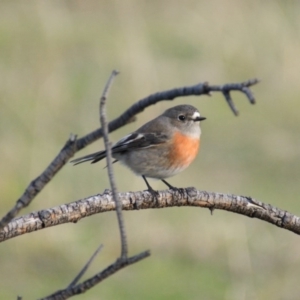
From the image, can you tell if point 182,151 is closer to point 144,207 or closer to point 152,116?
point 144,207

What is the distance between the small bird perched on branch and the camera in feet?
17.8

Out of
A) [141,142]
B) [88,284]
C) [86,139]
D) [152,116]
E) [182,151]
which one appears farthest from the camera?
[152,116]

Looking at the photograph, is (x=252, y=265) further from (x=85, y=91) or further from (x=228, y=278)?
(x=85, y=91)

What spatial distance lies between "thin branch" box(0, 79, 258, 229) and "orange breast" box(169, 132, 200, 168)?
2547mm

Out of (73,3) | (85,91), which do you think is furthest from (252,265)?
(73,3)

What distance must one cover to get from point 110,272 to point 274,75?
35.5 feet

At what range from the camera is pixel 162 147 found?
Answer: 18.2 ft

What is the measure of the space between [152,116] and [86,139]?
6623 mm

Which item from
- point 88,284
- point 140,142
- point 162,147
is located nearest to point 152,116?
point 140,142

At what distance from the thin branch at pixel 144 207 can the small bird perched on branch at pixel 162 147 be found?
174 centimetres

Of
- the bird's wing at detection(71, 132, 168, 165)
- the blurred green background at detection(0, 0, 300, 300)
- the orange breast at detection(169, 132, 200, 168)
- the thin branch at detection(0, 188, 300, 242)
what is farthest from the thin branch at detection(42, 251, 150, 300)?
the blurred green background at detection(0, 0, 300, 300)

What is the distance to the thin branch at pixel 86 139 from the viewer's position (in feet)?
6.57

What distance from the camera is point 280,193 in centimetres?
1031

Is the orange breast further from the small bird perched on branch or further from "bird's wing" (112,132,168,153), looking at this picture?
"bird's wing" (112,132,168,153)
